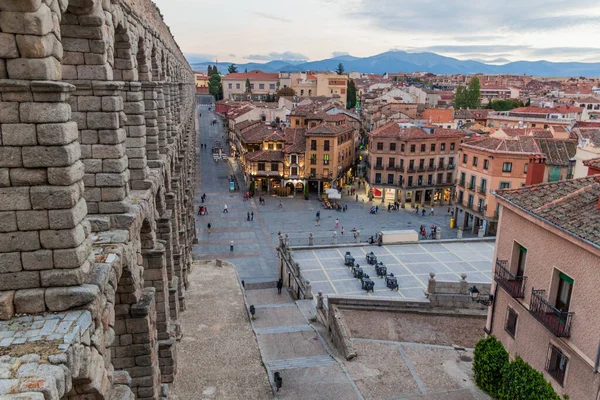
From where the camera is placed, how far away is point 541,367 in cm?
1659

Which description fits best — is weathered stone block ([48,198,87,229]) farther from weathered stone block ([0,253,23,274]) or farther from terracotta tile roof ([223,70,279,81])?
terracotta tile roof ([223,70,279,81])

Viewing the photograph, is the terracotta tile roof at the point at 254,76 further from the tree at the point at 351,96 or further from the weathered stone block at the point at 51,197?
the weathered stone block at the point at 51,197

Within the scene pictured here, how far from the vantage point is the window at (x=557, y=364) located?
15.5m

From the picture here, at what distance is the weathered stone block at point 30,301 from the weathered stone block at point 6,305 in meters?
0.07

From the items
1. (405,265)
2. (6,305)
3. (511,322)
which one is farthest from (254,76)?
(6,305)

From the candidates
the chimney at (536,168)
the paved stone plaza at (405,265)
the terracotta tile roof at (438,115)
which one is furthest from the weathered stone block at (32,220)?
the terracotta tile roof at (438,115)

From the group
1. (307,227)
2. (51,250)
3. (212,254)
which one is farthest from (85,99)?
(307,227)

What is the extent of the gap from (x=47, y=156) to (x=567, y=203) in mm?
16779

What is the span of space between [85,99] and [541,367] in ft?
56.0

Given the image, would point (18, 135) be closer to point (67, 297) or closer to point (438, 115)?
point (67, 297)

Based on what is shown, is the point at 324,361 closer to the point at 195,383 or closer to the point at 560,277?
the point at 195,383

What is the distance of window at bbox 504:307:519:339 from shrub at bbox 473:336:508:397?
0.64 m

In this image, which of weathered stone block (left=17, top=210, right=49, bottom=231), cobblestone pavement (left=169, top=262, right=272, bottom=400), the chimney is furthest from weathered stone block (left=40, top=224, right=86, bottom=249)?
the chimney

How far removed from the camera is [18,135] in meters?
6.72
